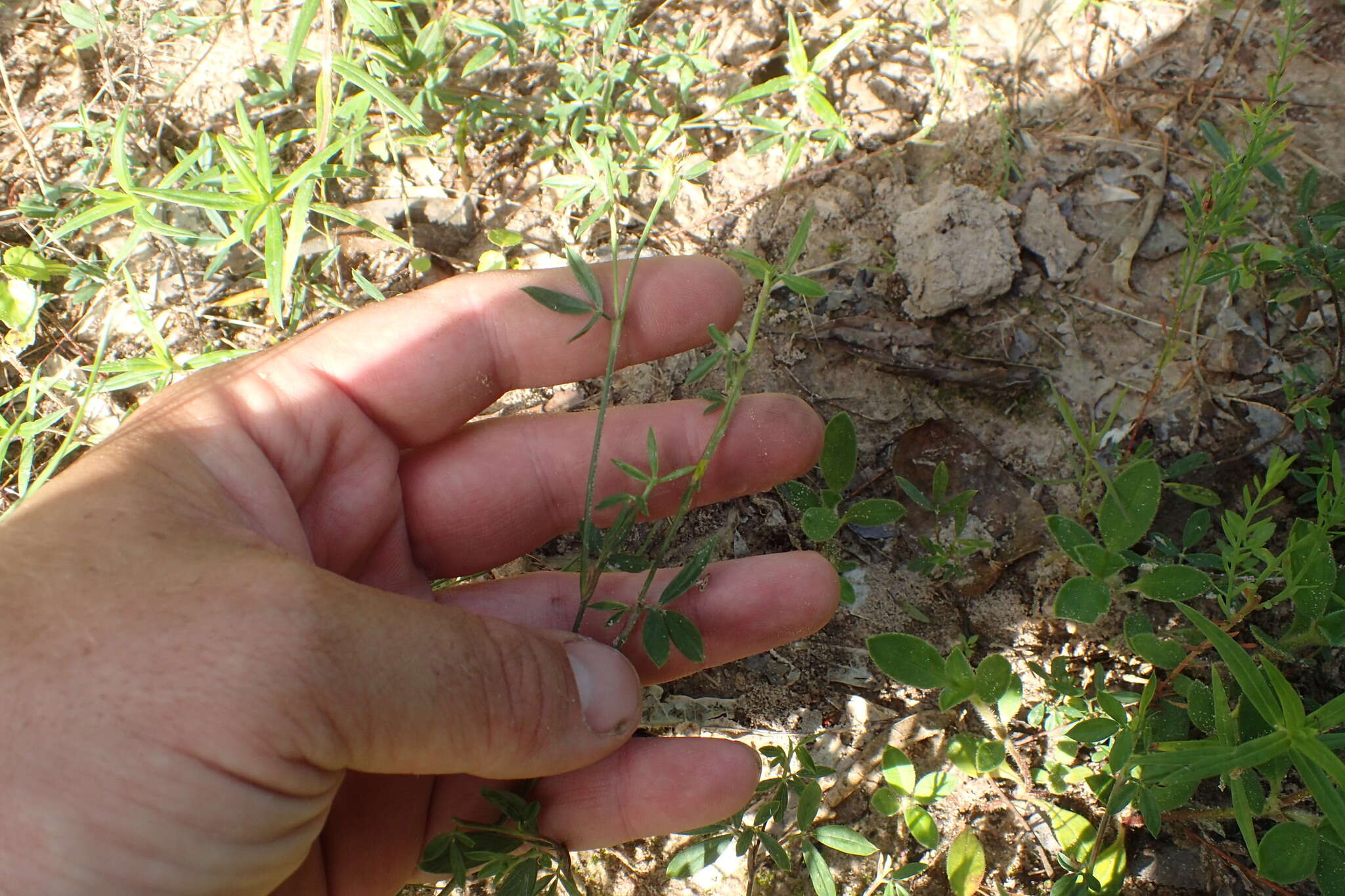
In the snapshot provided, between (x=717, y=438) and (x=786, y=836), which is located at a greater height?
(x=717, y=438)

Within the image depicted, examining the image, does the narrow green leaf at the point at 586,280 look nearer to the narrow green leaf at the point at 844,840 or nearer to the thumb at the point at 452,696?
the thumb at the point at 452,696

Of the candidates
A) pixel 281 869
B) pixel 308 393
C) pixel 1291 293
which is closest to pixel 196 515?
pixel 308 393

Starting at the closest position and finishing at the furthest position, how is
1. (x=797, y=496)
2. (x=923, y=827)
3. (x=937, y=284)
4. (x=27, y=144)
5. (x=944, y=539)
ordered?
1. (x=923, y=827)
2. (x=797, y=496)
3. (x=944, y=539)
4. (x=937, y=284)
5. (x=27, y=144)

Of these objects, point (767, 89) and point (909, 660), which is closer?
point (909, 660)

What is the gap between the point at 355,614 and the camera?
1524 mm

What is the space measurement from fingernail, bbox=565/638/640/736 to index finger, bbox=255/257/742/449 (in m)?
0.71

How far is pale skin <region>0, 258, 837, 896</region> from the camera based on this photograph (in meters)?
1.41

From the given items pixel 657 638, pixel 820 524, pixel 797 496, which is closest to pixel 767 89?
pixel 797 496

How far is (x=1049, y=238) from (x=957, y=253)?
1.02ft

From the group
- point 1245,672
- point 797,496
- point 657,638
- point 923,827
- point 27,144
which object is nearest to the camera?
point 1245,672

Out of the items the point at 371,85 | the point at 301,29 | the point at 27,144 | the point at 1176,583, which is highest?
the point at 301,29

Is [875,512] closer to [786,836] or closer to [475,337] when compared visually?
[786,836]

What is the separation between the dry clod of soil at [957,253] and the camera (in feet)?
8.58

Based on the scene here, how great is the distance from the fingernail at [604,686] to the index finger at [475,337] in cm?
71
